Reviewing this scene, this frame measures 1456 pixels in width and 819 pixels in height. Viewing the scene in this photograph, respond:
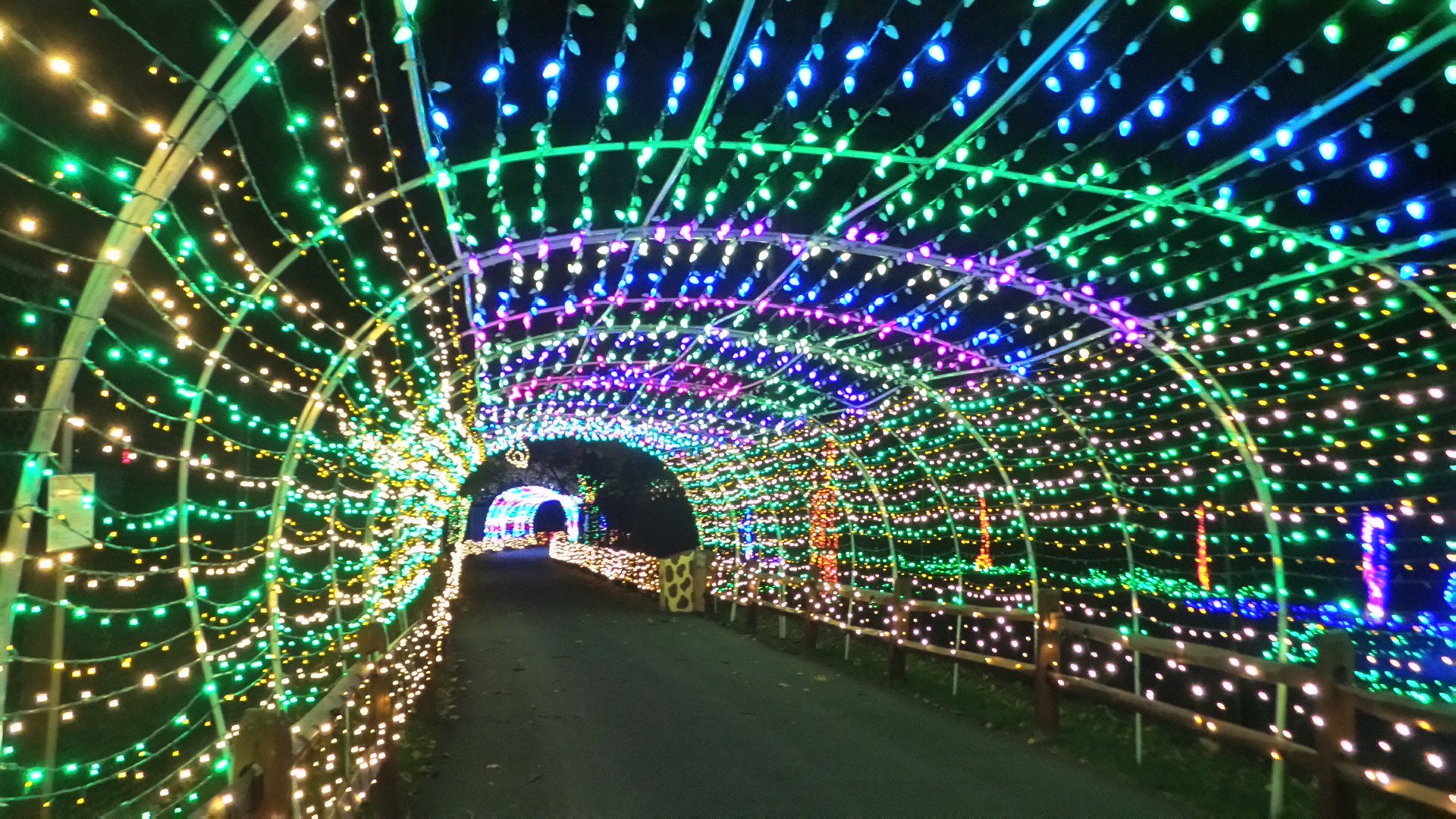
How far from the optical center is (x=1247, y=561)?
9.48 metres

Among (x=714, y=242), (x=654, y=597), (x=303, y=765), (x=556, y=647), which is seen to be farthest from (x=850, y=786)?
(x=654, y=597)

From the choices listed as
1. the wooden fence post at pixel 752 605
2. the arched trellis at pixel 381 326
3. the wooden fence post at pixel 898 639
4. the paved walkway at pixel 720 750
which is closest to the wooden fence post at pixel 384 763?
the paved walkway at pixel 720 750

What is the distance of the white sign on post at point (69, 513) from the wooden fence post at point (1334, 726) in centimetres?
595

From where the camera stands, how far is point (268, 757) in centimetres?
362

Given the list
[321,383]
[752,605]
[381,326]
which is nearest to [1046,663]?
[381,326]

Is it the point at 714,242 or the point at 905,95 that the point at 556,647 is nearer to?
the point at 714,242

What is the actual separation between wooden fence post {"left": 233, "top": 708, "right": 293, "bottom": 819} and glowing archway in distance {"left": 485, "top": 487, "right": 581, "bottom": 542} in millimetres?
38804

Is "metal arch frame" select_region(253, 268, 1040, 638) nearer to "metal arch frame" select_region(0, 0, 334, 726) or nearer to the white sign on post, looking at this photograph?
the white sign on post

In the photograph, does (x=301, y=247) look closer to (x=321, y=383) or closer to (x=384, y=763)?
(x=321, y=383)

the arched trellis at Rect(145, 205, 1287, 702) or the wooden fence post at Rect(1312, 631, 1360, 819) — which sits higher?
the arched trellis at Rect(145, 205, 1287, 702)

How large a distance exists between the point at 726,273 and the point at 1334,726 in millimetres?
5465

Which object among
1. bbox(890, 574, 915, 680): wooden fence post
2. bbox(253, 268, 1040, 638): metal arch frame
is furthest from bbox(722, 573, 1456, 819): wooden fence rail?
bbox(253, 268, 1040, 638): metal arch frame

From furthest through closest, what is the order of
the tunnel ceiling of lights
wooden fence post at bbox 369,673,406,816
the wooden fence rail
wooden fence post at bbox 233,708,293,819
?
wooden fence post at bbox 369,673,406,816, the wooden fence rail, the tunnel ceiling of lights, wooden fence post at bbox 233,708,293,819

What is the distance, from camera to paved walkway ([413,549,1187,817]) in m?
6.14
